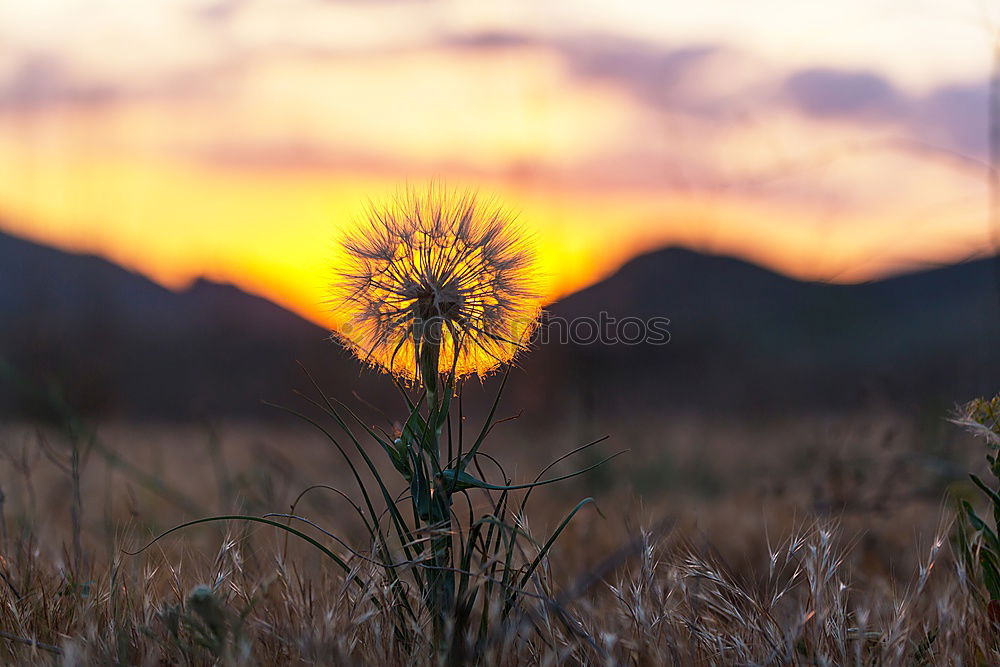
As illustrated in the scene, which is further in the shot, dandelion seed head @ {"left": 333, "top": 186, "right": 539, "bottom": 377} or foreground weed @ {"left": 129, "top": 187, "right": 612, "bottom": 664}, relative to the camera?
dandelion seed head @ {"left": 333, "top": 186, "right": 539, "bottom": 377}

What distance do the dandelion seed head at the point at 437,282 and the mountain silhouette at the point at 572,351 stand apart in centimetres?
16

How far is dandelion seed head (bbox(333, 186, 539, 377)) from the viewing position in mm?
2010

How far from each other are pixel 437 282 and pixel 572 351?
7.16 m

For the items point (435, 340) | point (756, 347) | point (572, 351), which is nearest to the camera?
point (435, 340)

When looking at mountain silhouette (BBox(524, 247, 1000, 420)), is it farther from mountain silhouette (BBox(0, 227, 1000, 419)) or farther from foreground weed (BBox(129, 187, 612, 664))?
foreground weed (BBox(129, 187, 612, 664))

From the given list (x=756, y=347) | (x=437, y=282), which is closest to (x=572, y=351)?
(x=437, y=282)

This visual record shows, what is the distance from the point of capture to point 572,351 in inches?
357

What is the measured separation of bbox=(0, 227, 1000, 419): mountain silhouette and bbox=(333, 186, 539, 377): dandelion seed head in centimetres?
16

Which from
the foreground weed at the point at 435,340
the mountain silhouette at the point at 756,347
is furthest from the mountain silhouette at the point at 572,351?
the foreground weed at the point at 435,340

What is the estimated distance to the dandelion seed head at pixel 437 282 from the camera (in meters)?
2.01

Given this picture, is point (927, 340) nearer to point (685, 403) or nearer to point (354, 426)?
point (685, 403)

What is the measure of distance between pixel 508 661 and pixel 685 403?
775 inches

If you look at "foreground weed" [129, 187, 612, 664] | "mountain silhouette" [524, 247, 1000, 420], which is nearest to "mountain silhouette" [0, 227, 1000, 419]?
"mountain silhouette" [524, 247, 1000, 420]

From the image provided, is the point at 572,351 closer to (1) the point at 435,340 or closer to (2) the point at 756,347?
(1) the point at 435,340
